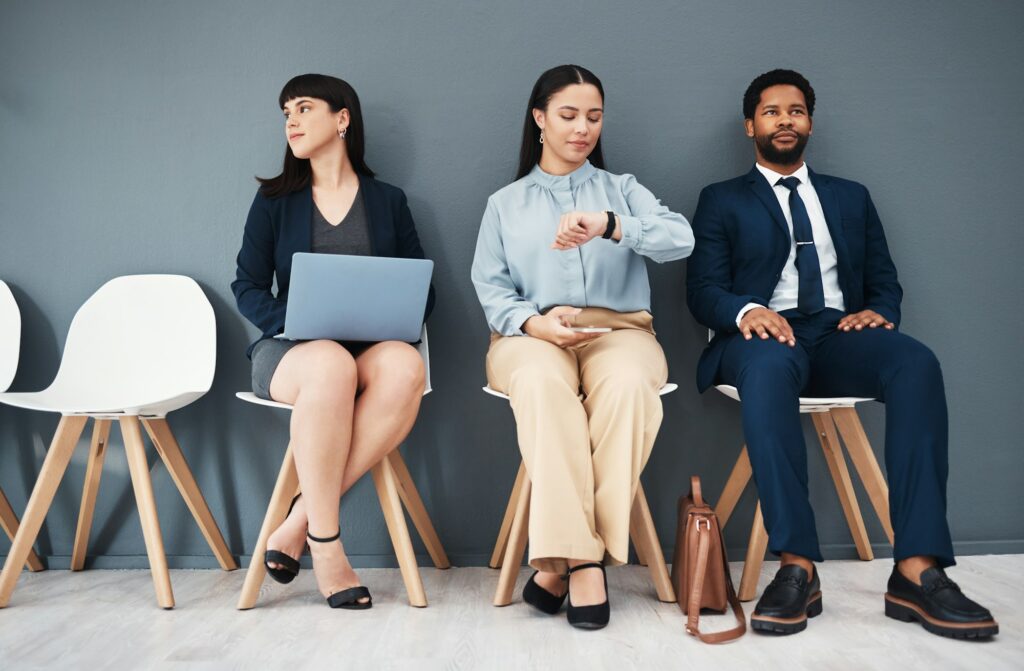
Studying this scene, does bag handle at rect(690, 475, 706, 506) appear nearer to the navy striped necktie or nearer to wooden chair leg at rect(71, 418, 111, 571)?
the navy striped necktie


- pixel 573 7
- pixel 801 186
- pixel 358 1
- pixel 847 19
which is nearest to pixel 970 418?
pixel 801 186

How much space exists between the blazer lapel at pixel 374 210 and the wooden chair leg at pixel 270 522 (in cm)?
60

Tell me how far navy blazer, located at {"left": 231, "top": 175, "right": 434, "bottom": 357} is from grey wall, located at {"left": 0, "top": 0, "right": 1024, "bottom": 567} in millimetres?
187

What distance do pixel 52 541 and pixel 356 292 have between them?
53.1 inches

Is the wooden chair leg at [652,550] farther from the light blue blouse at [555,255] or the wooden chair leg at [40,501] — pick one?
the wooden chair leg at [40,501]

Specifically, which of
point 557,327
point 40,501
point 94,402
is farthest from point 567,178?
point 40,501

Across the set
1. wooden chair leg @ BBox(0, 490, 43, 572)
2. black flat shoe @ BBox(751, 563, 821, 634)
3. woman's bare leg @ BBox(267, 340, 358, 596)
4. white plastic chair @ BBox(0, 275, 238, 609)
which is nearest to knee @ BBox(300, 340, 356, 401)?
woman's bare leg @ BBox(267, 340, 358, 596)

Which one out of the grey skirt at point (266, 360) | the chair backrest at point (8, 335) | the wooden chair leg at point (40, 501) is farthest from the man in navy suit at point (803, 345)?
the chair backrest at point (8, 335)

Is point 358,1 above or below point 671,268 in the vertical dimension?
above

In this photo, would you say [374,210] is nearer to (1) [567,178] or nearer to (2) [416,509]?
(1) [567,178]

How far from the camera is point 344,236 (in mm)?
2197

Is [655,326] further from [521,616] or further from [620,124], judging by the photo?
[521,616]

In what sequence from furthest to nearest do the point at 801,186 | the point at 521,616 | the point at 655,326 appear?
the point at 655,326, the point at 801,186, the point at 521,616

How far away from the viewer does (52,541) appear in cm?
243
